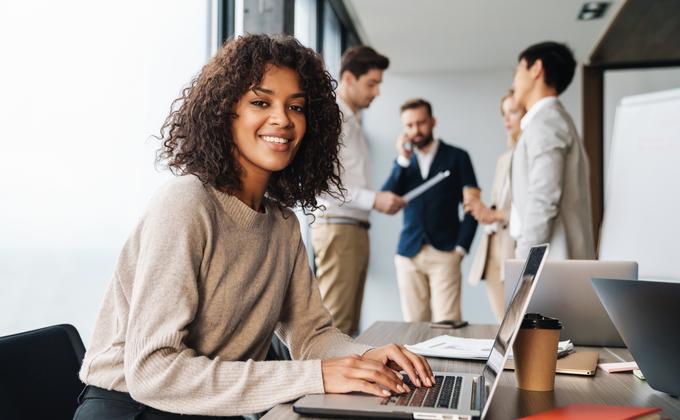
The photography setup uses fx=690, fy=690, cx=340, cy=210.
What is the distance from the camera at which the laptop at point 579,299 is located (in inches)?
60.7

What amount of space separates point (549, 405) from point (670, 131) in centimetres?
230

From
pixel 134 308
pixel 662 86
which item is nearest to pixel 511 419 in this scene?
pixel 134 308

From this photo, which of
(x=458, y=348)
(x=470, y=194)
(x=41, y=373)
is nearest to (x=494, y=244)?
(x=470, y=194)

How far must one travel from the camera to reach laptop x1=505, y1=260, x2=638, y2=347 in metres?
1.54

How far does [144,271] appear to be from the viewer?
3.54 ft

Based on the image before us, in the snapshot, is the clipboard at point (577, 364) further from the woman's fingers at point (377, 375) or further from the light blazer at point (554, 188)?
the light blazer at point (554, 188)

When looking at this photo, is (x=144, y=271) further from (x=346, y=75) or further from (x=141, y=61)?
(x=346, y=75)

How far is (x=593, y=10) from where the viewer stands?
15.7ft

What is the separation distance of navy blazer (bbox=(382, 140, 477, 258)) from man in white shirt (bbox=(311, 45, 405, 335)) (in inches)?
27.1

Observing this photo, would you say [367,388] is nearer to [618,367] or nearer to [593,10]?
[618,367]

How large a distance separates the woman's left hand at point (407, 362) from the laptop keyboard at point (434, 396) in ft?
0.05

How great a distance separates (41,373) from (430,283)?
308 centimetres

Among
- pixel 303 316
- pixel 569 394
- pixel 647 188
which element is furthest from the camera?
pixel 647 188

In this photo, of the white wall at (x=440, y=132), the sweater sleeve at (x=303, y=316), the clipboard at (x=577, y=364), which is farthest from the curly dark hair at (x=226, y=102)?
the white wall at (x=440, y=132)
